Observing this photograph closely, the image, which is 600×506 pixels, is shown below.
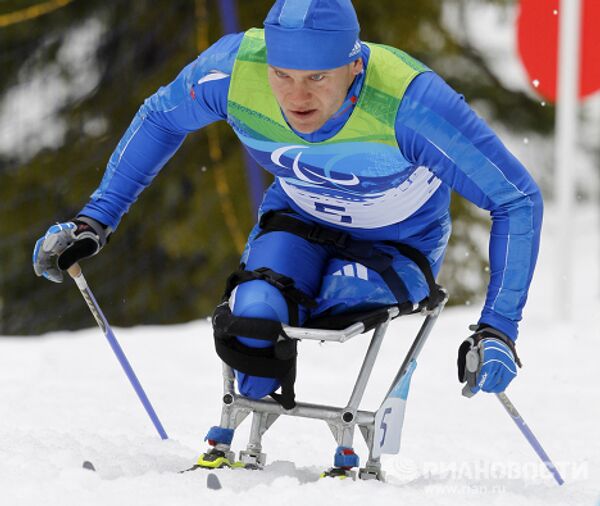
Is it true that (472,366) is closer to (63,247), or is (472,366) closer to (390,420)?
(390,420)

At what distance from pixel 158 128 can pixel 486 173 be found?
104cm

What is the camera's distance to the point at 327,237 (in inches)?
137

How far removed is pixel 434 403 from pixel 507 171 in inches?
76.8

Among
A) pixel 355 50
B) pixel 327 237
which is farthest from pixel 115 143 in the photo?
pixel 355 50

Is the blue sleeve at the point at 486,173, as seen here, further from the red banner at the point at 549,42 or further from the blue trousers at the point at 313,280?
the red banner at the point at 549,42

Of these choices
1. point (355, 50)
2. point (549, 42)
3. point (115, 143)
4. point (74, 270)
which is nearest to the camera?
point (355, 50)

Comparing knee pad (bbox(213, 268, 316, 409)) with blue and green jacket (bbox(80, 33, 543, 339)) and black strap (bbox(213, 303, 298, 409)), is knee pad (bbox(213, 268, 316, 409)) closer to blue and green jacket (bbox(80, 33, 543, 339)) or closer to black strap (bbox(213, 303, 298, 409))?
black strap (bbox(213, 303, 298, 409))

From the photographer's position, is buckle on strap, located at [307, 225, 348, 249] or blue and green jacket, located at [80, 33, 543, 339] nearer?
blue and green jacket, located at [80, 33, 543, 339]

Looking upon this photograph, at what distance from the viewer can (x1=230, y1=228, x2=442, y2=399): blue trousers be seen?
334cm

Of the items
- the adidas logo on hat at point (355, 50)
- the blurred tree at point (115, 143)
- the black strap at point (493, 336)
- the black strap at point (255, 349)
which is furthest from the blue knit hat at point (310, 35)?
the blurred tree at point (115, 143)

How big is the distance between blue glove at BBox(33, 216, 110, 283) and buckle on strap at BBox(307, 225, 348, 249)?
0.64 metres

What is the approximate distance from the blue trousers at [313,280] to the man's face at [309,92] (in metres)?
0.39

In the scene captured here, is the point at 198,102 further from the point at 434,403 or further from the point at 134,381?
the point at 434,403

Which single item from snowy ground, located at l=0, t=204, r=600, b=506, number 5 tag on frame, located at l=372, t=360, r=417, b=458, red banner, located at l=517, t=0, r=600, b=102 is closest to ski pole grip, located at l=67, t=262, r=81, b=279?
snowy ground, located at l=0, t=204, r=600, b=506
